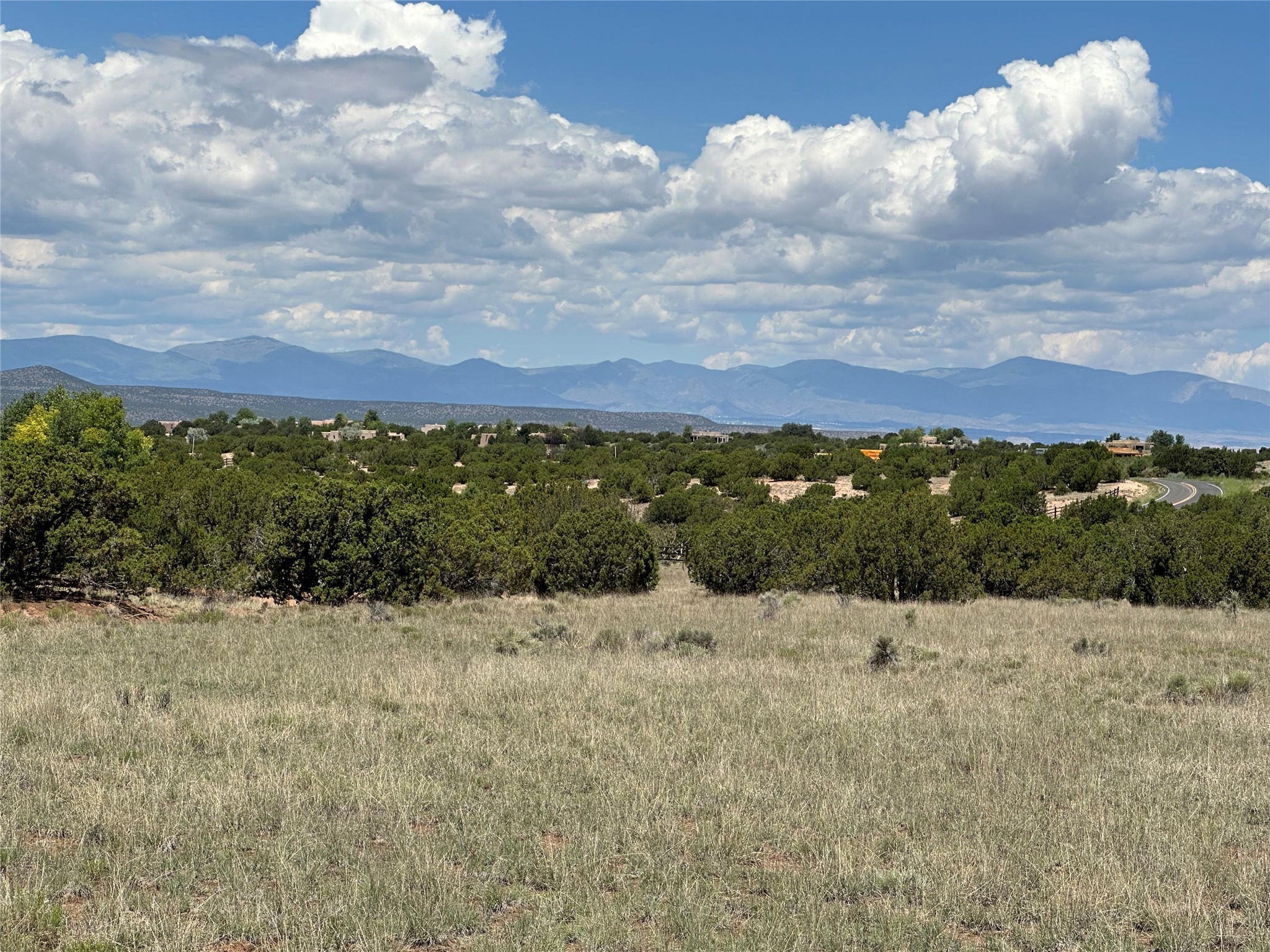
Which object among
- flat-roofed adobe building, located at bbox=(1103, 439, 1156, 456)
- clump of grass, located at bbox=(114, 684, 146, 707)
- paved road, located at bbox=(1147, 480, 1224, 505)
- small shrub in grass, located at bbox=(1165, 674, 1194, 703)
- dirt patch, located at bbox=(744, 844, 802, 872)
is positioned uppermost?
flat-roofed adobe building, located at bbox=(1103, 439, 1156, 456)

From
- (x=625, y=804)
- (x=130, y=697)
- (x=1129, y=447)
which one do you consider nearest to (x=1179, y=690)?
(x=625, y=804)

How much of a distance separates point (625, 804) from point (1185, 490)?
A: 69.5 m

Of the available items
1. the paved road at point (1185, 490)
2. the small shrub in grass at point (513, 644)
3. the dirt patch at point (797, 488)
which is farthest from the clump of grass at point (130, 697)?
the paved road at point (1185, 490)

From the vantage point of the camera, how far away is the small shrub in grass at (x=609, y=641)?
1667 cm

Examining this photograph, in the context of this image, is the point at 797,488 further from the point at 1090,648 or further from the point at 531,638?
the point at 531,638

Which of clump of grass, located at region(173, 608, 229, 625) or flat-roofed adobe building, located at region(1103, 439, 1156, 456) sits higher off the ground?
flat-roofed adobe building, located at region(1103, 439, 1156, 456)

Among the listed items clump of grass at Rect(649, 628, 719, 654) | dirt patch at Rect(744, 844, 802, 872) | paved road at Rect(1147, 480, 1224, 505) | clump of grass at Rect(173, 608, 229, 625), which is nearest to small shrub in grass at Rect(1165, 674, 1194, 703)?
clump of grass at Rect(649, 628, 719, 654)

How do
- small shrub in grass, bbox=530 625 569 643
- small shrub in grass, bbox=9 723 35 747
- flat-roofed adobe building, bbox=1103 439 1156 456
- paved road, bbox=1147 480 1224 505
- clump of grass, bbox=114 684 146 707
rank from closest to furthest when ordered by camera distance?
1. small shrub in grass, bbox=9 723 35 747
2. clump of grass, bbox=114 684 146 707
3. small shrub in grass, bbox=530 625 569 643
4. paved road, bbox=1147 480 1224 505
5. flat-roofed adobe building, bbox=1103 439 1156 456

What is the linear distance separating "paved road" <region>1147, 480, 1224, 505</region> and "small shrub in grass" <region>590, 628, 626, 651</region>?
45.3 metres

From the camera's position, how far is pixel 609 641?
17281 millimetres

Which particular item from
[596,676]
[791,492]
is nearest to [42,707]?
[596,676]

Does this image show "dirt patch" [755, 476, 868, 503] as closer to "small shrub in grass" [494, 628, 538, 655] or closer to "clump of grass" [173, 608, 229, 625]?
"clump of grass" [173, 608, 229, 625]

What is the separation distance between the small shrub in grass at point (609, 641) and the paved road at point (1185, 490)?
4534 cm

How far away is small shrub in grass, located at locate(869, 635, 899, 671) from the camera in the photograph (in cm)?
1497
